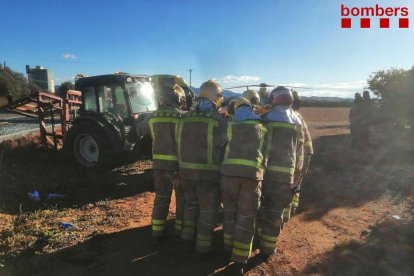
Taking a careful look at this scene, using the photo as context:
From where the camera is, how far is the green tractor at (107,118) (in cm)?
748

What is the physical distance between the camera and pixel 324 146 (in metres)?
11.3

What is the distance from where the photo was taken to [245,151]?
385 centimetres

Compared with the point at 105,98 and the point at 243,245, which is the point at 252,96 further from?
the point at 105,98

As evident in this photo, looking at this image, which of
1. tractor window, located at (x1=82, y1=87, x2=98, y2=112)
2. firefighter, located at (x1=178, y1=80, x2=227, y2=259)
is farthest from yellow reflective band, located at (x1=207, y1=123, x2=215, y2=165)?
tractor window, located at (x1=82, y1=87, x2=98, y2=112)

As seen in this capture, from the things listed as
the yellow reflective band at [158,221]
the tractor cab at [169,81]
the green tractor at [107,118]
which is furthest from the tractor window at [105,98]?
the yellow reflective band at [158,221]

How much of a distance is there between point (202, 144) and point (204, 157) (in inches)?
6.2

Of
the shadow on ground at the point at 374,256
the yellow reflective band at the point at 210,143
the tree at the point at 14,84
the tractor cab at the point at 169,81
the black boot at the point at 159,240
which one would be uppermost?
the tree at the point at 14,84

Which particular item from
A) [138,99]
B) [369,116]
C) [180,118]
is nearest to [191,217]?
[180,118]

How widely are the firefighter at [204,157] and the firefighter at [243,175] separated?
23cm

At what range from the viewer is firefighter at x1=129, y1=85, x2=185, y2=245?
450 centimetres

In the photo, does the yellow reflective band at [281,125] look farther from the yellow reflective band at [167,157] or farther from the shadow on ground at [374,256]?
the shadow on ground at [374,256]

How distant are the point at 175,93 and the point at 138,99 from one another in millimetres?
3531

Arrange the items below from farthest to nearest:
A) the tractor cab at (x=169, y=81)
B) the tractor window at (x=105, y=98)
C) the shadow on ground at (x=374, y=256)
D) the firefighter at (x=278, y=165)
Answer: the tractor window at (x=105, y=98) < the tractor cab at (x=169, y=81) < the firefighter at (x=278, y=165) < the shadow on ground at (x=374, y=256)

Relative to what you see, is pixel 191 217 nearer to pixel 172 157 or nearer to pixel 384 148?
pixel 172 157
